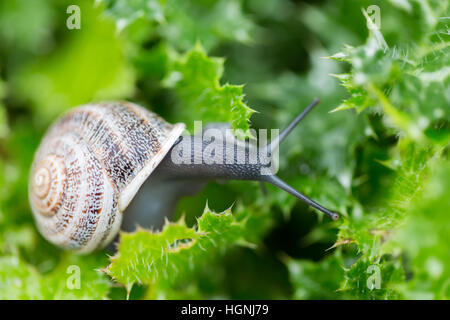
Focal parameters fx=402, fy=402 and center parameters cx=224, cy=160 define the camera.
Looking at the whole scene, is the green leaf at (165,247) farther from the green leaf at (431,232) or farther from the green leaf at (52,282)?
the green leaf at (431,232)

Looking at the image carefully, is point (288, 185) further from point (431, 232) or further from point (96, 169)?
point (96, 169)

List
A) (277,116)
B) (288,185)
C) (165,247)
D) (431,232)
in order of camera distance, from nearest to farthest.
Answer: (431,232) < (165,247) < (288,185) < (277,116)


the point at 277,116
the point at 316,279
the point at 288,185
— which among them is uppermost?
the point at 277,116

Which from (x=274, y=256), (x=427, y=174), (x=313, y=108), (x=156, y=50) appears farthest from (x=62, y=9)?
(x=427, y=174)

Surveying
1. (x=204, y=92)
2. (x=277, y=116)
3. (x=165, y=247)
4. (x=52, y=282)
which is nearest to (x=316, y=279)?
(x=165, y=247)

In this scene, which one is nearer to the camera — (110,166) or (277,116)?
(110,166)

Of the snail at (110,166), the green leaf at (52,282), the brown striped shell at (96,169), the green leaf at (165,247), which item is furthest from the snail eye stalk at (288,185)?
the green leaf at (52,282)

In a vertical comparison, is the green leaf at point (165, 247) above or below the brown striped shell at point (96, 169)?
below
